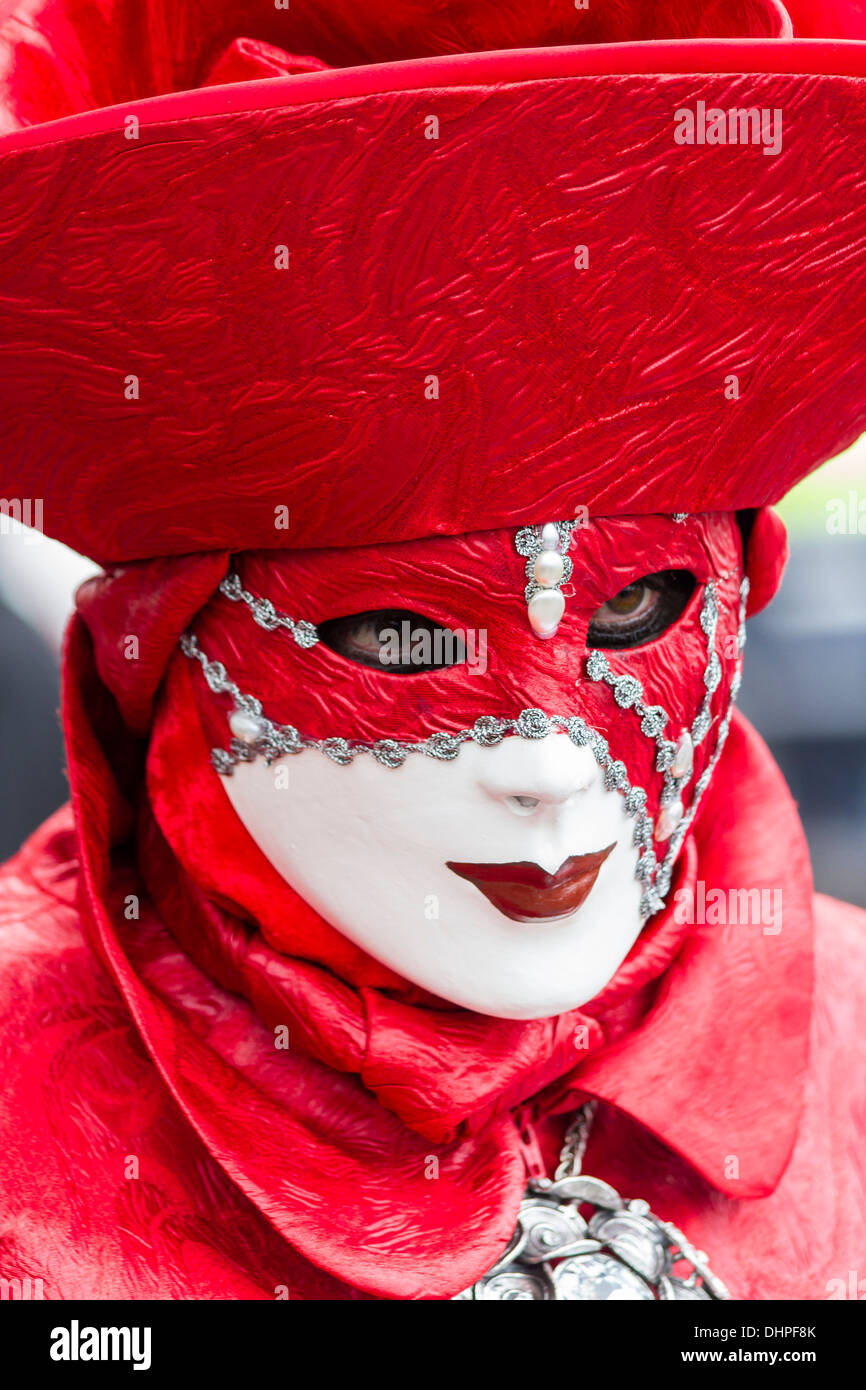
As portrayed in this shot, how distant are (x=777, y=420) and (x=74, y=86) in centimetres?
64

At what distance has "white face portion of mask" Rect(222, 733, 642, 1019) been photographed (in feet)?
3.82

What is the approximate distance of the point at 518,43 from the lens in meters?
1.16

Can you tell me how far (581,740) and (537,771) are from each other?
2.0 inches

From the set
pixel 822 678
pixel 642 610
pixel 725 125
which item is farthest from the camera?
pixel 822 678

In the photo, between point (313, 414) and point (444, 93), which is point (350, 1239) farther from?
point (444, 93)

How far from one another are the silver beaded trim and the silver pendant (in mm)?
586

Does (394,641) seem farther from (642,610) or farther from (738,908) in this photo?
(738,908)

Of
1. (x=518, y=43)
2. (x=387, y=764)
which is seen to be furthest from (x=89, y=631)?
(x=518, y=43)

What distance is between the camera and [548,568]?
1.11 meters

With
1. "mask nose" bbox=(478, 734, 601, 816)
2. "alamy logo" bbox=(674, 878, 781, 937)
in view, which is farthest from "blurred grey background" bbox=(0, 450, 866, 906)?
"mask nose" bbox=(478, 734, 601, 816)

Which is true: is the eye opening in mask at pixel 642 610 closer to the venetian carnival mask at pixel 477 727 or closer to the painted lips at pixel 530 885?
the venetian carnival mask at pixel 477 727

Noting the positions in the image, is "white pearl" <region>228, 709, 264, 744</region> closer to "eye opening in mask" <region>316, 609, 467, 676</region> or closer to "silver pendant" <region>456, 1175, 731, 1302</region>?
"eye opening in mask" <region>316, 609, 467, 676</region>

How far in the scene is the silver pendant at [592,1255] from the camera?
1300 millimetres
